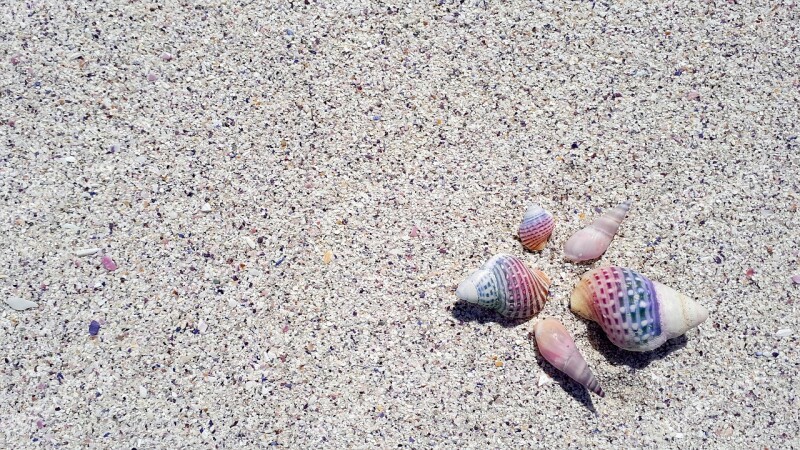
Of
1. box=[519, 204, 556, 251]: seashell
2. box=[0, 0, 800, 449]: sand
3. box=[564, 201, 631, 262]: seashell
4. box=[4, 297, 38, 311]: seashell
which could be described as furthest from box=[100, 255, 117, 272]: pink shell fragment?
box=[564, 201, 631, 262]: seashell

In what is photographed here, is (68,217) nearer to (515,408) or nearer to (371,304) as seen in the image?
(371,304)

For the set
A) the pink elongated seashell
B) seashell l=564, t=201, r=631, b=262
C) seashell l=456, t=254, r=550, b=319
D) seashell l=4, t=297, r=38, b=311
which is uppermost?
seashell l=564, t=201, r=631, b=262

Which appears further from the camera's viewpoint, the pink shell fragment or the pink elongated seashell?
the pink shell fragment

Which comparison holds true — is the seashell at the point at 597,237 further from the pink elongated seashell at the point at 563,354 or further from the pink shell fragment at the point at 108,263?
the pink shell fragment at the point at 108,263

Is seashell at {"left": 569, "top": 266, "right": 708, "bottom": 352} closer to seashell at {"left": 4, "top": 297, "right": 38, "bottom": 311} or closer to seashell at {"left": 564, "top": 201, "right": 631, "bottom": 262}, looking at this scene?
seashell at {"left": 564, "top": 201, "right": 631, "bottom": 262}

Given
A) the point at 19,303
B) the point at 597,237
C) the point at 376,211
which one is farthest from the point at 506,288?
the point at 19,303

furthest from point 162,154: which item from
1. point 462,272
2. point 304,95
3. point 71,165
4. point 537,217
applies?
point 537,217

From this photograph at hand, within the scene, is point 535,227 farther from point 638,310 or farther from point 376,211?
point 376,211
